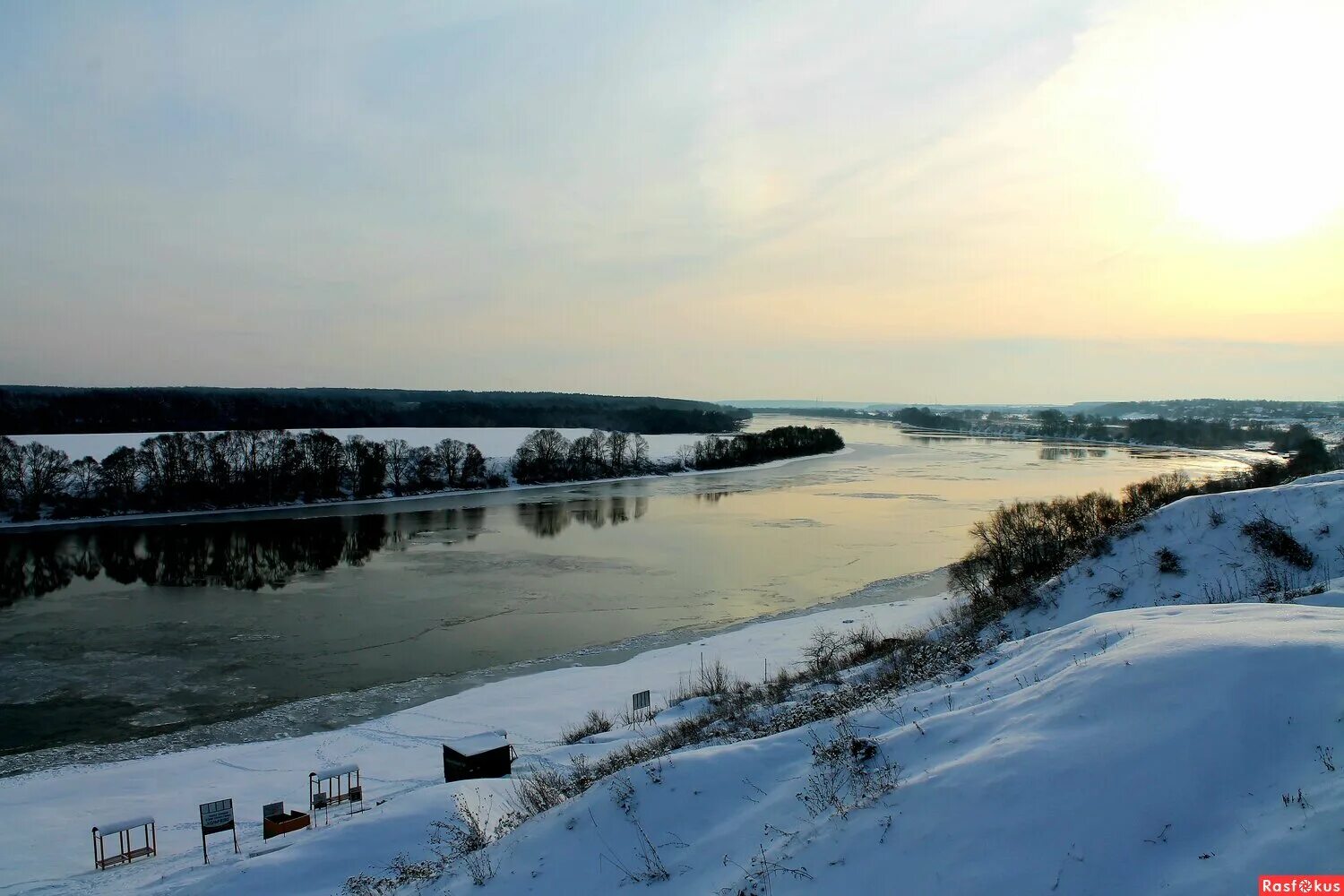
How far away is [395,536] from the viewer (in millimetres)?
30344

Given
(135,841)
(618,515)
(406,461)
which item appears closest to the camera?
(135,841)

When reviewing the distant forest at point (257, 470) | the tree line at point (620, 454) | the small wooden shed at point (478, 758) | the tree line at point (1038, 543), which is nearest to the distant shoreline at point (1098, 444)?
the tree line at point (620, 454)

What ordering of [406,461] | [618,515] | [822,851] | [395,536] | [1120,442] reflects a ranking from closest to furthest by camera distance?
[822,851]
[395,536]
[618,515]
[406,461]
[1120,442]

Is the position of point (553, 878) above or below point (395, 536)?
above

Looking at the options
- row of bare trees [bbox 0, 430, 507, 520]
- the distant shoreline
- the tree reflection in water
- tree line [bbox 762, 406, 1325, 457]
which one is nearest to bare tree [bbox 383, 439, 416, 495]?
row of bare trees [bbox 0, 430, 507, 520]

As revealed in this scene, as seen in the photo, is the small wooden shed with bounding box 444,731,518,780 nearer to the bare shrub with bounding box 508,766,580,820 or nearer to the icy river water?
the bare shrub with bounding box 508,766,580,820

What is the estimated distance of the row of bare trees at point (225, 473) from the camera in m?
36.5

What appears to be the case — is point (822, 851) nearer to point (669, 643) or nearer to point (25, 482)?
point (669, 643)

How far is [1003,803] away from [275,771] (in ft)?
32.3

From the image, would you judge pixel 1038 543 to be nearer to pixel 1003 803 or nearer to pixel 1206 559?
pixel 1206 559

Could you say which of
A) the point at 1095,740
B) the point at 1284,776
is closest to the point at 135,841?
the point at 1095,740

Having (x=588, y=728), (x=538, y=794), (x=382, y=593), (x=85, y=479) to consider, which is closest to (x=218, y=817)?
(x=538, y=794)

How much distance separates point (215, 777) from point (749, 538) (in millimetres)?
20532

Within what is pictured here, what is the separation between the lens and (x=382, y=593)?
67.4ft
